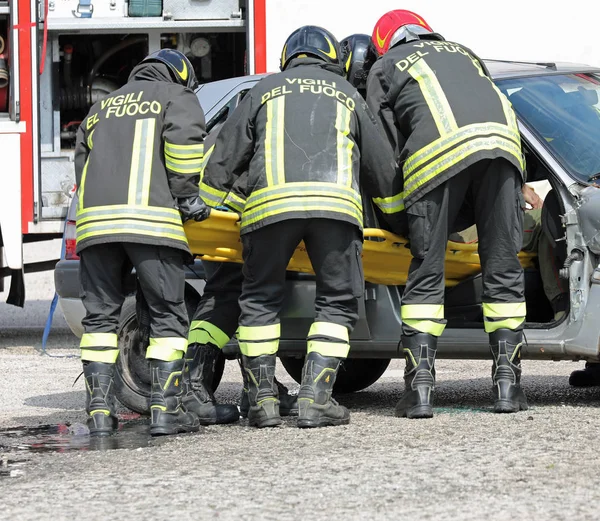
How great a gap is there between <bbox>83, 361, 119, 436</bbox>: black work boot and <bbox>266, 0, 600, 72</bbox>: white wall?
476 cm

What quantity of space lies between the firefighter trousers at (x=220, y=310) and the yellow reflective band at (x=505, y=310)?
1.25 m

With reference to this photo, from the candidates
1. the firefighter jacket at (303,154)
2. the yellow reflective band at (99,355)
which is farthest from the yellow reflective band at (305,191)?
the yellow reflective band at (99,355)

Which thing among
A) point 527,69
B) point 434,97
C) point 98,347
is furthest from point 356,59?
point 98,347

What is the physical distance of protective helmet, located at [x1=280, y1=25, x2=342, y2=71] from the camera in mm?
6117

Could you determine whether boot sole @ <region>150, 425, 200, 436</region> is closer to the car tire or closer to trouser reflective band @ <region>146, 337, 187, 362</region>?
trouser reflective band @ <region>146, 337, 187, 362</region>

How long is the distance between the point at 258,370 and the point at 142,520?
1928 millimetres

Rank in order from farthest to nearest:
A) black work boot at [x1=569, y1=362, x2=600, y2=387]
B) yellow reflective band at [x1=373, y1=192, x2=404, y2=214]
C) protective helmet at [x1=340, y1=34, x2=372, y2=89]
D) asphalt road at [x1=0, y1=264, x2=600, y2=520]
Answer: black work boot at [x1=569, y1=362, x2=600, y2=387] < protective helmet at [x1=340, y1=34, x2=372, y2=89] < yellow reflective band at [x1=373, y1=192, x2=404, y2=214] < asphalt road at [x1=0, y1=264, x2=600, y2=520]

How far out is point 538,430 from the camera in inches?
213

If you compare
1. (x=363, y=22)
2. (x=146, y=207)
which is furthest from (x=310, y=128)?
(x=363, y=22)

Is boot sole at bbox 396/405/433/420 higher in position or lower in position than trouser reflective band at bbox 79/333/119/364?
lower

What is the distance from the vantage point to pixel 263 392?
5891 millimetres

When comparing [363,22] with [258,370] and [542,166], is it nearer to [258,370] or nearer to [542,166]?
[542,166]

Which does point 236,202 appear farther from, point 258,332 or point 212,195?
point 258,332

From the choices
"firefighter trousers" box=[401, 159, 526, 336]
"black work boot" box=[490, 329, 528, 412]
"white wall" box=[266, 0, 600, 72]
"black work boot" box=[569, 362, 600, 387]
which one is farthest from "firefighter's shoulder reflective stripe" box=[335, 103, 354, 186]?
"white wall" box=[266, 0, 600, 72]
